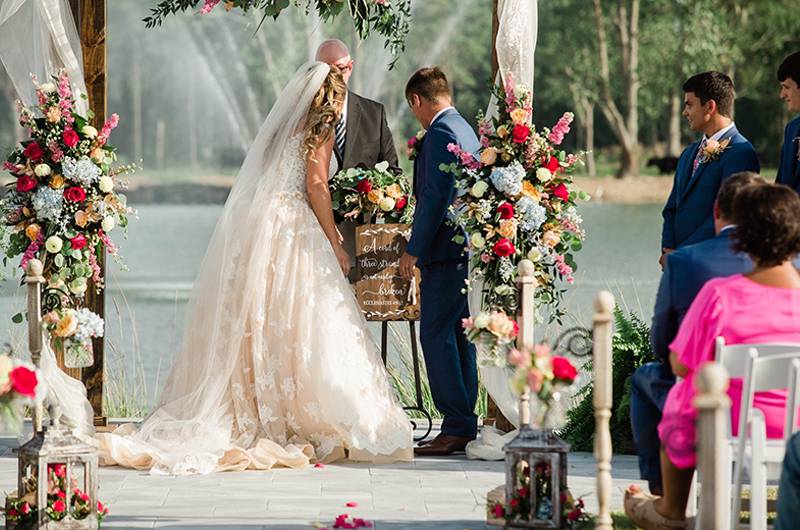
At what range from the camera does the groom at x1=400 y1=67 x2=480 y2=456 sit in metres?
6.60

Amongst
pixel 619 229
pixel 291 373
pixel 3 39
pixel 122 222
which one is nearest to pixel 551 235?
pixel 291 373

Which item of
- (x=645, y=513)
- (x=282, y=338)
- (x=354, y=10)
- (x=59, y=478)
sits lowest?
(x=645, y=513)

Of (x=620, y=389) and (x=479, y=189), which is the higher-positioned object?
(x=479, y=189)

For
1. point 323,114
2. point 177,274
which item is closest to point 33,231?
point 323,114

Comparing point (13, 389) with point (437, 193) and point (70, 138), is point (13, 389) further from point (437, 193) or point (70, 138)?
point (437, 193)

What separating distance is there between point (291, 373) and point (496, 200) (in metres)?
1.22

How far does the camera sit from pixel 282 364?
21.1ft

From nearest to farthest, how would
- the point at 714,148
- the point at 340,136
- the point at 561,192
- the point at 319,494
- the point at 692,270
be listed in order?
the point at 692,270 → the point at 319,494 → the point at 714,148 → the point at 561,192 → the point at 340,136

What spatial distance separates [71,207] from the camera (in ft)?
21.7

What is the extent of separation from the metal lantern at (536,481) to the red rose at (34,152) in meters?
2.98

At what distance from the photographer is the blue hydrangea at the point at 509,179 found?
20.9 feet

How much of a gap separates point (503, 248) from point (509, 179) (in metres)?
0.31

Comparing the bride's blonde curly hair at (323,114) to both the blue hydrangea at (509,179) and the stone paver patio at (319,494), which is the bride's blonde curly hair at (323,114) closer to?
the blue hydrangea at (509,179)

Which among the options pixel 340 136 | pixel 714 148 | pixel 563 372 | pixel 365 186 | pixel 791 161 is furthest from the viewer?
pixel 340 136
